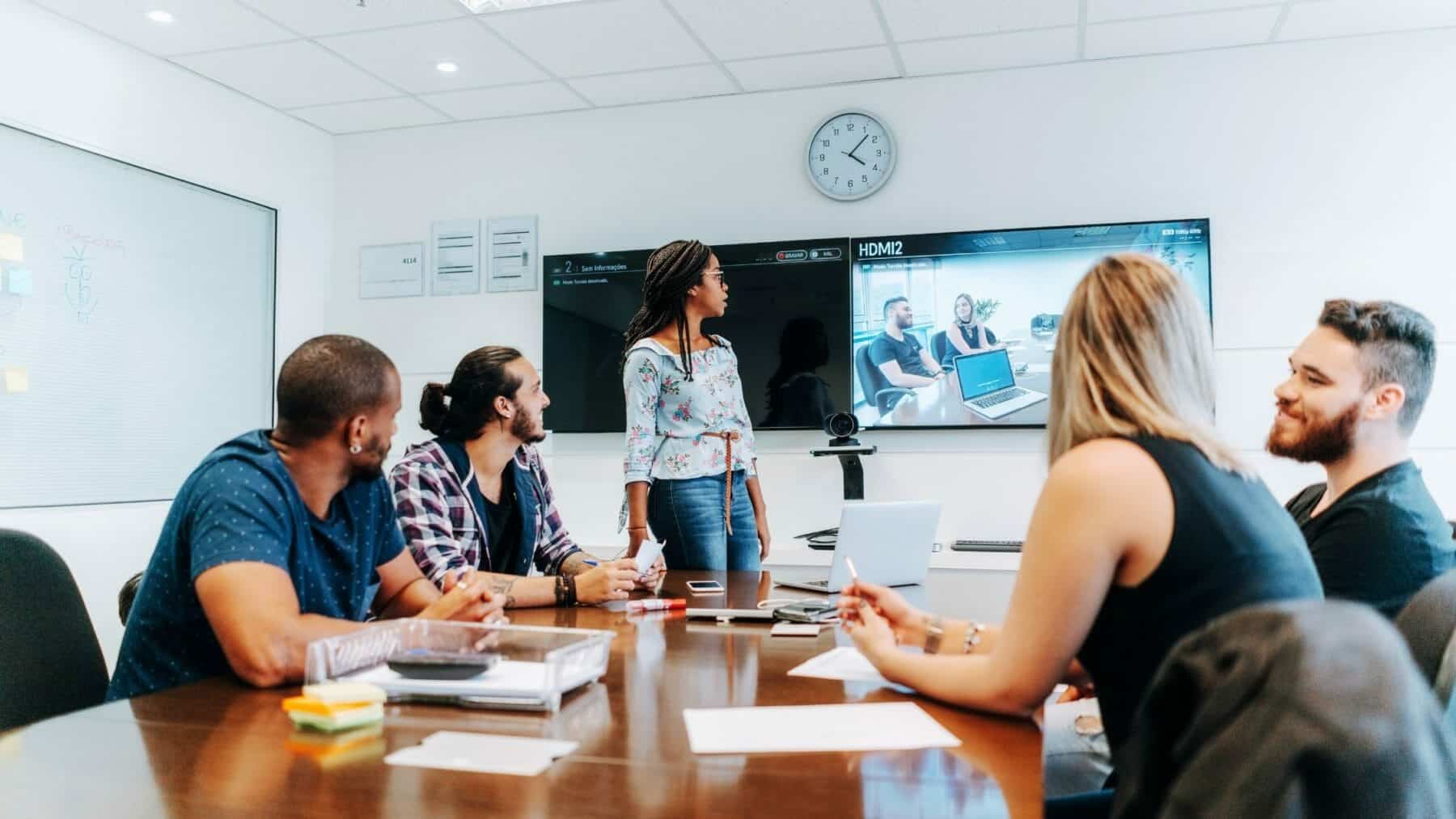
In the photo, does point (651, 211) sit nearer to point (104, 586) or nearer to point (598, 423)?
point (598, 423)

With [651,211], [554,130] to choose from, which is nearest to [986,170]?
[651,211]

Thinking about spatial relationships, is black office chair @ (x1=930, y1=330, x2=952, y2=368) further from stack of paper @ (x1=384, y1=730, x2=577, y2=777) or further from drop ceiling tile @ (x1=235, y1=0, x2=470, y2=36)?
stack of paper @ (x1=384, y1=730, x2=577, y2=777)

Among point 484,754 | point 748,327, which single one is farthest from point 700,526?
point 484,754

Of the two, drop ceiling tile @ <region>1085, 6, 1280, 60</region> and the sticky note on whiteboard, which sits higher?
drop ceiling tile @ <region>1085, 6, 1280, 60</region>

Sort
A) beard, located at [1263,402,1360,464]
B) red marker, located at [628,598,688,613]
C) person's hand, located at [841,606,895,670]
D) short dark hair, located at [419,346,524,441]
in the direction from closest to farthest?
person's hand, located at [841,606,895,670] → beard, located at [1263,402,1360,464] → red marker, located at [628,598,688,613] → short dark hair, located at [419,346,524,441]

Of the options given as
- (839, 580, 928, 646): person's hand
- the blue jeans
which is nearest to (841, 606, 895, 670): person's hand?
(839, 580, 928, 646): person's hand

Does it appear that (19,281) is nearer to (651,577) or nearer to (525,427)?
(525,427)

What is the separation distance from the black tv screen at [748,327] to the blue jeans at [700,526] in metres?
1.38

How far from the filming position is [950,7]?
3.55 m

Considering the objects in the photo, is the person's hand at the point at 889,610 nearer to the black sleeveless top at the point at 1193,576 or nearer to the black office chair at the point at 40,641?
the black sleeveless top at the point at 1193,576

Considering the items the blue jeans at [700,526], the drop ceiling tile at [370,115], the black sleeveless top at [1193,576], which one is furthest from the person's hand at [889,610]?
the drop ceiling tile at [370,115]

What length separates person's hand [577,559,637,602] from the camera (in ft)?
6.71

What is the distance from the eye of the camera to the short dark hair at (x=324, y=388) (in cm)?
160

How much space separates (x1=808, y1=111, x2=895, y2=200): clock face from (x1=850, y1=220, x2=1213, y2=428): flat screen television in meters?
0.25
